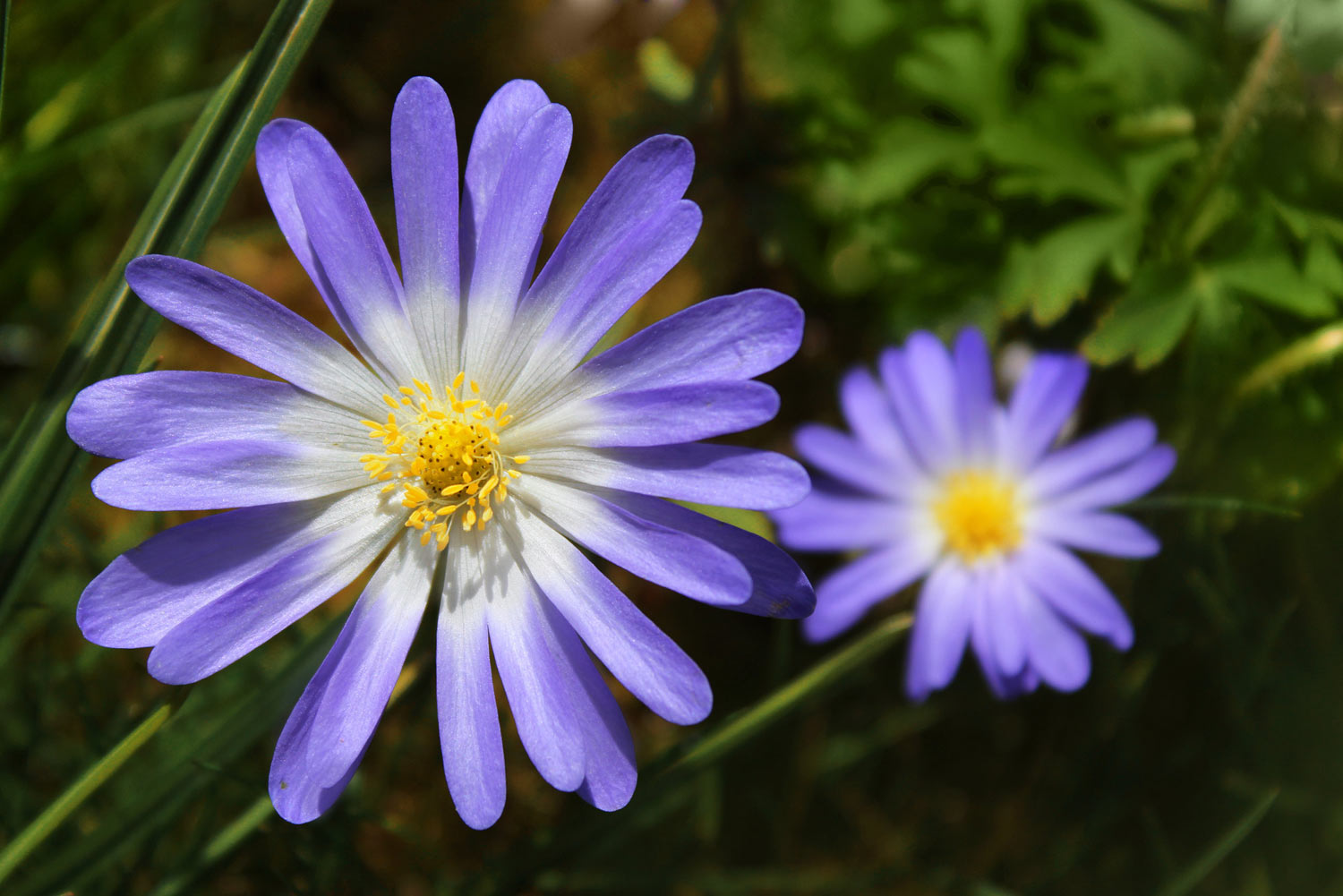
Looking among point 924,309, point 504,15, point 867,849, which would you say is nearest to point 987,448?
point 924,309

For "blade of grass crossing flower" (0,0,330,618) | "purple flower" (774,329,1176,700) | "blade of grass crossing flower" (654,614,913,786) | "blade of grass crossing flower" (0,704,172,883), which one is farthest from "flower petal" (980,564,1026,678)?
"blade of grass crossing flower" (0,0,330,618)

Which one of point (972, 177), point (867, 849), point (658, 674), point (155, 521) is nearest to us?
point (658, 674)

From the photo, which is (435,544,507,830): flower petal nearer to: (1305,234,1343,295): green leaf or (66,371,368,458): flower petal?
(66,371,368,458): flower petal

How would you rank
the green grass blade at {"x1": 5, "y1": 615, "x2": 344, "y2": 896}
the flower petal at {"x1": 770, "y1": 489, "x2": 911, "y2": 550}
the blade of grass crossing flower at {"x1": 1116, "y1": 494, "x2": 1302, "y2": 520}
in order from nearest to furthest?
1. the green grass blade at {"x1": 5, "y1": 615, "x2": 344, "y2": 896}
2. the blade of grass crossing flower at {"x1": 1116, "y1": 494, "x2": 1302, "y2": 520}
3. the flower petal at {"x1": 770, "y1": 489, "x2": 911, "y2": 550}

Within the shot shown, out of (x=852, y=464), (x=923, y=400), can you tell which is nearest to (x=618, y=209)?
(x=852, y=464)

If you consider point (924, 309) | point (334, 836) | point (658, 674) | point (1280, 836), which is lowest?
point (334, 836)

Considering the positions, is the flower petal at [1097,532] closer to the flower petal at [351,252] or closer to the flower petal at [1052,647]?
the flower petal at [1052,647]

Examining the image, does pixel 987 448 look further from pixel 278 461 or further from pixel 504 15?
pixel 504 15
